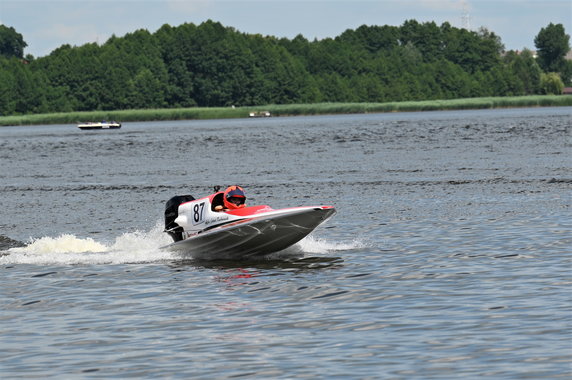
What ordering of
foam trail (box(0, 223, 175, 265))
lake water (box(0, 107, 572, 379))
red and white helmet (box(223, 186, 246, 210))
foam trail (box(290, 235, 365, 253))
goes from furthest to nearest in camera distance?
foam trail (box(290, 235, 365, 253)), foam trail (box(0, 223, 175, 265)), red and white helmet (box(223, 186, 246, 210)), lake water (box(0, 107, 572, 379))

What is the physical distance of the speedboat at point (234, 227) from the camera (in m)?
23.5

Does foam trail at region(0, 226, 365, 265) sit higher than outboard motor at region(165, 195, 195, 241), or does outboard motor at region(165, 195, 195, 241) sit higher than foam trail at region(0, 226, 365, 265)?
outboard motor at region(165, 195, 195, 241)

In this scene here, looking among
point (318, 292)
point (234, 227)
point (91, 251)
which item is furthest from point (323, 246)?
point (318, 292)

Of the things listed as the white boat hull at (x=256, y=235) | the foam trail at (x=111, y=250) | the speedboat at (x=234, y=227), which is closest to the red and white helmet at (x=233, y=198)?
the speedboat at (x=234, y=227)

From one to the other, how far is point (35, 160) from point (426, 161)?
3218 centimetres

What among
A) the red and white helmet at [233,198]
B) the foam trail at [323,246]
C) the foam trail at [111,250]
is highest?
the red and white helmet at [233,198]

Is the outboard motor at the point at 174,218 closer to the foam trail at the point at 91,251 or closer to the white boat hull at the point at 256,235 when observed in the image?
the white boat hull at the point at 256,235

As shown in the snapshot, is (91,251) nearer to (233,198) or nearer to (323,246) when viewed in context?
(233,198)

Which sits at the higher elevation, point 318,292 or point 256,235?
point 256,235

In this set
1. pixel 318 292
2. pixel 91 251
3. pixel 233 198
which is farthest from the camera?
pixel 91 251

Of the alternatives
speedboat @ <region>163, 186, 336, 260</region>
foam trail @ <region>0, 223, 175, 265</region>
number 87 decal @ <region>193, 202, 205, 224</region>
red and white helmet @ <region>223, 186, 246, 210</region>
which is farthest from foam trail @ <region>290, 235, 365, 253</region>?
foam trail @ <region>0, 223, 175, 265</region>

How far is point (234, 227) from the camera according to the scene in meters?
23.6

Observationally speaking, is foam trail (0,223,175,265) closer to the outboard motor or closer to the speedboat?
the outboard motor

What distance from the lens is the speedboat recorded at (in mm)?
23453
